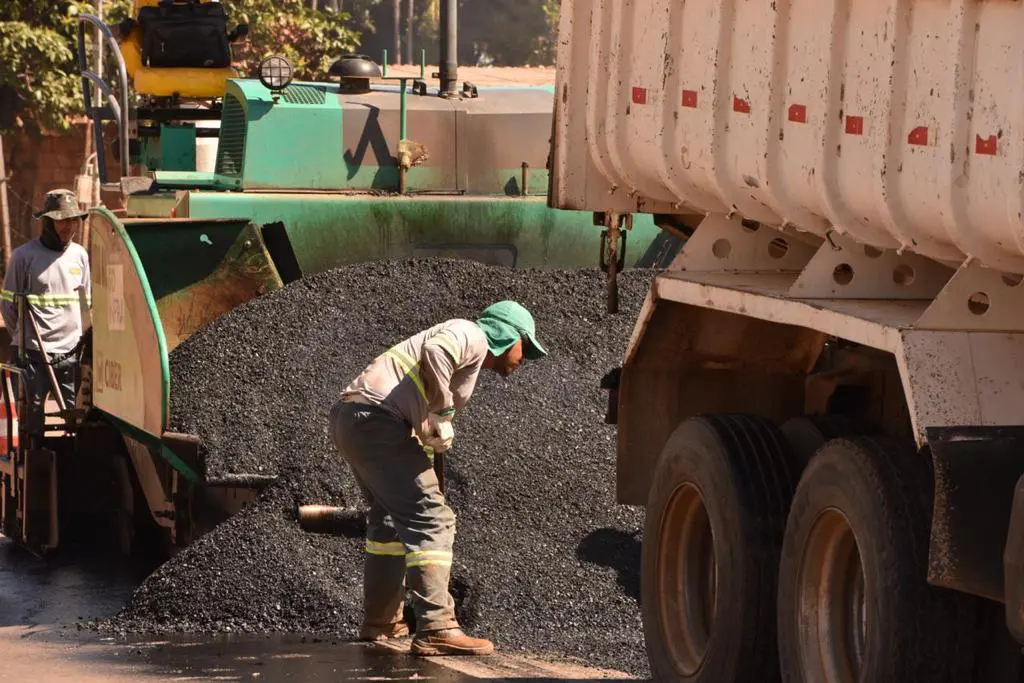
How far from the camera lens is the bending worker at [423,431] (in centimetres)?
638

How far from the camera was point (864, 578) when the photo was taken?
4.29 m

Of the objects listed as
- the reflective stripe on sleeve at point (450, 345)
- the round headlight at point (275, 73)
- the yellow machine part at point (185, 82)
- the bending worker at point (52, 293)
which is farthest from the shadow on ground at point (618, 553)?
the yellow machine part at point (185, 82)

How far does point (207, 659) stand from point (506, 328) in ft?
5.03

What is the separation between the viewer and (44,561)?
8.89 metres

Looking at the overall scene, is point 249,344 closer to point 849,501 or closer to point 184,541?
point 184,541

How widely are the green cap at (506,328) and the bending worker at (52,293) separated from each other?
11.6 ft

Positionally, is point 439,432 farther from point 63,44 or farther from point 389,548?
point 63,44

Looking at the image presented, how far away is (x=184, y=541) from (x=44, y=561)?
4.11ft

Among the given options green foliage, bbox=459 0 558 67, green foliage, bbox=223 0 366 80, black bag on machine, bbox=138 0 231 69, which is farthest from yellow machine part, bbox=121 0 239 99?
green foliage, bbox=459 0 558 67

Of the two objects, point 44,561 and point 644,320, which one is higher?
point 644,320

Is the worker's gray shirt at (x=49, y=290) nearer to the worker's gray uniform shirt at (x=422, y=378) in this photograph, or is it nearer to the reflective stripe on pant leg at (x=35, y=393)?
the reflective stripe on pant leg at (x=35, y=393)

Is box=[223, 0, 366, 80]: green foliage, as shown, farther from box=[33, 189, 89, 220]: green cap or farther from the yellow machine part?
box=[33, 189, 89, 220]: green cap

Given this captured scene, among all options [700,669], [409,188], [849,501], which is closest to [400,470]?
[700,669]

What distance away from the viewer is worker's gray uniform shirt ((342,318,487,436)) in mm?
6344
